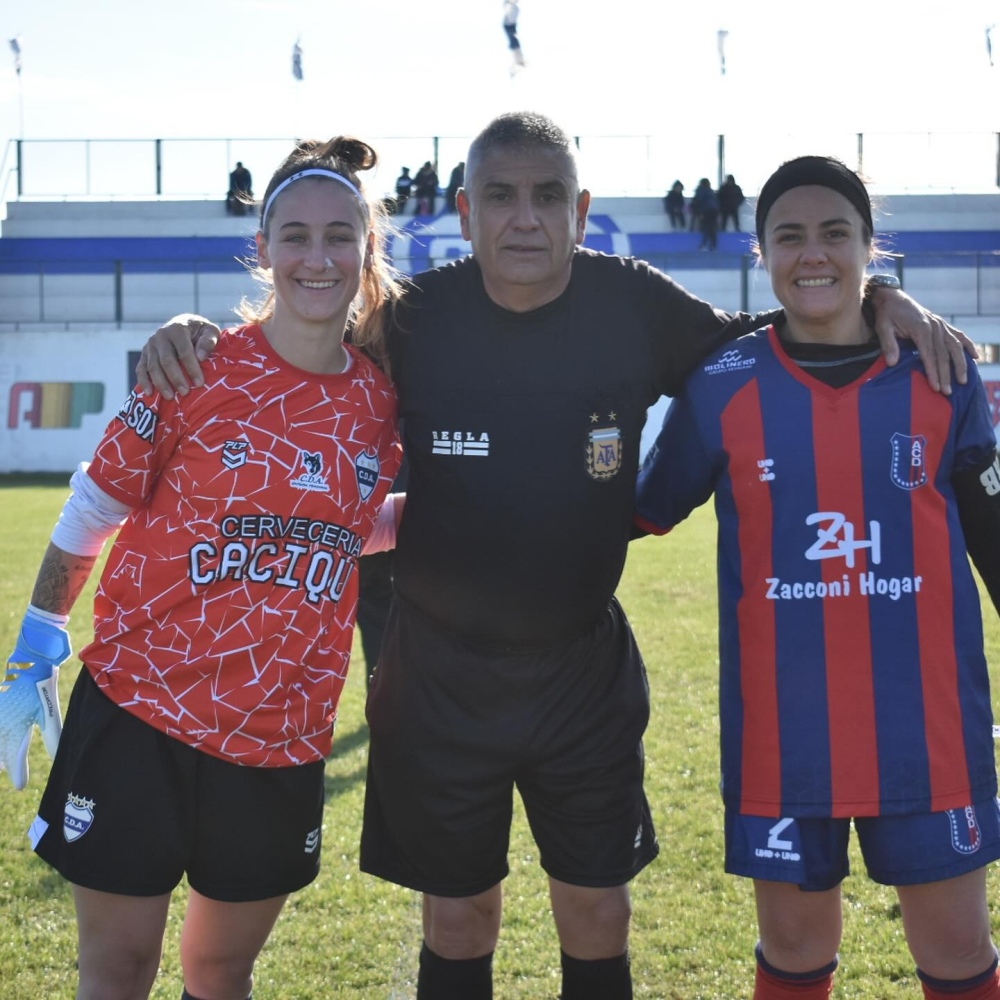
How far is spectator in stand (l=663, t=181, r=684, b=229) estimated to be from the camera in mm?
27750

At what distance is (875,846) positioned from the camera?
2414mm

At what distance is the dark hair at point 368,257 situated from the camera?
2637 millimetres

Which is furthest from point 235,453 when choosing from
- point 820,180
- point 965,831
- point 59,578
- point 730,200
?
point 730,200

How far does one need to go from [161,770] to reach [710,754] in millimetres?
3282

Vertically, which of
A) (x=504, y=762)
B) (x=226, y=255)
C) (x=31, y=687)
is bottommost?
(x=504, y=762)

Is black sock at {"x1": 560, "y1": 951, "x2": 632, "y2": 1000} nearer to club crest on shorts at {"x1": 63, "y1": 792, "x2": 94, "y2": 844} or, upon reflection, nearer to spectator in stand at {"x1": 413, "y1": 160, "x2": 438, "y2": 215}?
club crest on shorts at {"x1": 63, "y1": 792, "x2": 94, "y2": 844}

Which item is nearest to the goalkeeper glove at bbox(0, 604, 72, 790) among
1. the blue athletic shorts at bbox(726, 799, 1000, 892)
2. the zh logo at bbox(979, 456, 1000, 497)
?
the blue athletic shorts at bbox(726, 799, 1000, 892)

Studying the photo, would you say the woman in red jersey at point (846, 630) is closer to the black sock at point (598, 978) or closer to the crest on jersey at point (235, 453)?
the black sock at point (598, 978)

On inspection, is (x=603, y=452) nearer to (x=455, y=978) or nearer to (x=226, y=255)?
(x=455, y=978)

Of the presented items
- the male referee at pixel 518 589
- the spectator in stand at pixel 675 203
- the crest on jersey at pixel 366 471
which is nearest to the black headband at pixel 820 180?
the male referee at pixel 518 589

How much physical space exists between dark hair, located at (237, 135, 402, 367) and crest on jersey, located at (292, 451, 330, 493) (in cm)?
38

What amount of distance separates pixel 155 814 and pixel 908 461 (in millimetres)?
1680

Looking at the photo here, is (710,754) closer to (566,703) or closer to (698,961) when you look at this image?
(698,961)

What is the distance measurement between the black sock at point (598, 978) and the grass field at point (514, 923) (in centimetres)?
57
